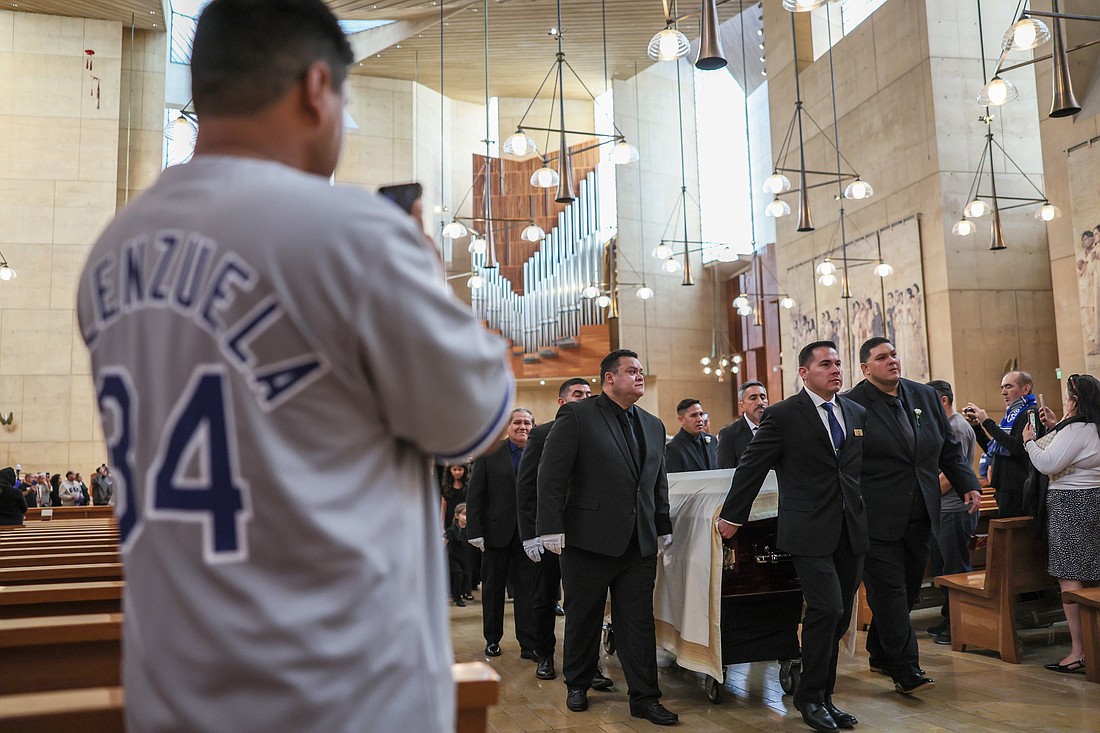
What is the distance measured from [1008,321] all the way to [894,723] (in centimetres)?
1098

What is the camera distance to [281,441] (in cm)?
98

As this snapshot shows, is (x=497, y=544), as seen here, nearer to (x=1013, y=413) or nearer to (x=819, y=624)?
(x=819, y=624)

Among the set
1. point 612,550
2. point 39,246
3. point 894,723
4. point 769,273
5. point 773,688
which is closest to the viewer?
point 894,723

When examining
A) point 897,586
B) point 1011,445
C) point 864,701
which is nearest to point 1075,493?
point 1011,445

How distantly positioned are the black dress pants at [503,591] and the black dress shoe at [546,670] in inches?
13.8

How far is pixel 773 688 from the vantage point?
16.2 feet

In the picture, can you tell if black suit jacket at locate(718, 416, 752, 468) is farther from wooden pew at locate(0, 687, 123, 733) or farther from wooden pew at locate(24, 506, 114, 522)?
wooden pew at locate(24, 506, 114, 522)

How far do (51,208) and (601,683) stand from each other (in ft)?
51.1

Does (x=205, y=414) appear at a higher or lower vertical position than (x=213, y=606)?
higher

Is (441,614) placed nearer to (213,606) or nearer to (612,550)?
(213,606)

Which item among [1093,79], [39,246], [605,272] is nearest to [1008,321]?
[1093,79]

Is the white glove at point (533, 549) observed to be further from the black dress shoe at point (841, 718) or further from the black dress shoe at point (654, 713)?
the black dress shoe at point (841, 718)

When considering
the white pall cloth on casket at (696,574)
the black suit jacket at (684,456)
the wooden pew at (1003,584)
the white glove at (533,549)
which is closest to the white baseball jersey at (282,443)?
the white pall cloth on casket at (696,574)

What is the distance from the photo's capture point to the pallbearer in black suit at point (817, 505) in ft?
13.5
